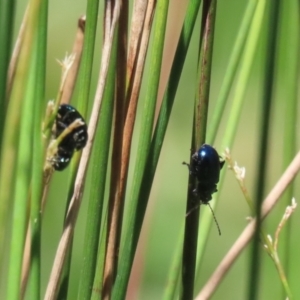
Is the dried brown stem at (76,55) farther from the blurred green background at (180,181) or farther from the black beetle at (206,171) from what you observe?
the blurred green background at (180,181)

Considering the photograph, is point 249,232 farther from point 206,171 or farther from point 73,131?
point 73,131

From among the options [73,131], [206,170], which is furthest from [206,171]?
[73,131]

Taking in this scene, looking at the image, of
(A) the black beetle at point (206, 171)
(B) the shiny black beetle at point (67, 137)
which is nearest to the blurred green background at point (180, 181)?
(A) the black beetle at point (206, 171)

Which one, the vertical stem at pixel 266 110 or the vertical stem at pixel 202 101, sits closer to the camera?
the vertical stem at pixel 202 101

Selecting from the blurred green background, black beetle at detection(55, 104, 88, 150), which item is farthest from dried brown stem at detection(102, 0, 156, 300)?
the blurred green background

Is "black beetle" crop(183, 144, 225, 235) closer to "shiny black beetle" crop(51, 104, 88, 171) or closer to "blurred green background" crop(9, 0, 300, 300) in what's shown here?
"shiny black beetle" crop(51, 104, 88, 171)

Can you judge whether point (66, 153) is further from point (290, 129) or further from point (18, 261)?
point (290, 129)
